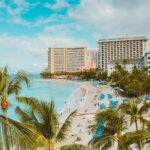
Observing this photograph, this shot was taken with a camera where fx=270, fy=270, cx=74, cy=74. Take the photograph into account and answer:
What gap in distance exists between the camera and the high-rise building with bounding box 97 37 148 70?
18588cm

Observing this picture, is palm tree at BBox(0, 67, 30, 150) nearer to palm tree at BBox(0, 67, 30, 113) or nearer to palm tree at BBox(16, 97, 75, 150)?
palm tree at BBox(0, 67, 30, 113)

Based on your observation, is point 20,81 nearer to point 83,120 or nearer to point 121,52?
point 83,120

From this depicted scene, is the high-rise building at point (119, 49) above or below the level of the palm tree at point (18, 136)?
above

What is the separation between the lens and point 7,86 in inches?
205

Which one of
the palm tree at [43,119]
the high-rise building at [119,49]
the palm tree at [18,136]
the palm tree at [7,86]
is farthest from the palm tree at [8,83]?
the high-rise building at [119,49]

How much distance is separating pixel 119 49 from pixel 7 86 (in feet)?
622

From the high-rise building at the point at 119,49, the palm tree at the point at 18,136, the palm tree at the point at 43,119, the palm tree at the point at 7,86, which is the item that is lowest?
the palm tree at the point at 43,119

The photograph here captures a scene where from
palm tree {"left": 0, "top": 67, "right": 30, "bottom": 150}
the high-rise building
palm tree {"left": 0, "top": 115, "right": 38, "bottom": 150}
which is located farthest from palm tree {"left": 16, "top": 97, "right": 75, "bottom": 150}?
the high-rise building

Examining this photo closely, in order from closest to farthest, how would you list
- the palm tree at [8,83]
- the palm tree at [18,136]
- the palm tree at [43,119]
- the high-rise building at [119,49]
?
the palm tree at [18,136] < the palm tree at [8,83] < the palm tree at [43,119] < the high-rise building at [119,49]

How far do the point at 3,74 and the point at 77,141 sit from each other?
995 inches

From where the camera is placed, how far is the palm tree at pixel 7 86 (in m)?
4.13

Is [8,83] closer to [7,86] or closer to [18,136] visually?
[7,86]

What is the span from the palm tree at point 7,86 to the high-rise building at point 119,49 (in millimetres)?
→ 182240

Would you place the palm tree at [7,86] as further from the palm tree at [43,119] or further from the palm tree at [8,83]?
the palm tree at [43,119]
